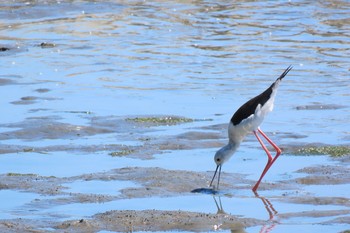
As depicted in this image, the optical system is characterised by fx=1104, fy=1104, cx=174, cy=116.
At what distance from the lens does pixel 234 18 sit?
2338cm

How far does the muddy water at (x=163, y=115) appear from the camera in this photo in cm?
909

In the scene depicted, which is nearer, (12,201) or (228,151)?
(12,201)

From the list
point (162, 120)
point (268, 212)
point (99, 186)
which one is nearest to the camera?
point (268, 212)

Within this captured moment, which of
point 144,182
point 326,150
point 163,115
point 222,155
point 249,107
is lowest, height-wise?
point 163,115

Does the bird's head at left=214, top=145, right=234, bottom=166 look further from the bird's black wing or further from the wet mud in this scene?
the bird's black wing

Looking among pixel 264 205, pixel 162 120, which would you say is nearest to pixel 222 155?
pixel 264 205

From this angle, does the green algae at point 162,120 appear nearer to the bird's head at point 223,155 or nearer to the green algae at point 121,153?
the green algae at point 121,153

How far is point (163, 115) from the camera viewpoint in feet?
43.9

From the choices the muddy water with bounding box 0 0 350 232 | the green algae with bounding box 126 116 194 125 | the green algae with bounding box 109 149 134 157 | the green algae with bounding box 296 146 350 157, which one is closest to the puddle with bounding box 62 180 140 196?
the muddy water with bounding box 0 0 350 232

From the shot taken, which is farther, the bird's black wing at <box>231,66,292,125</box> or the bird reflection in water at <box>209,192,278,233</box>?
the bird's black wing at <box>231,66,292,125</box>

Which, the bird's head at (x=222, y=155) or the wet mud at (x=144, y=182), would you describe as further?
the bird's head at (x=222, y=155)

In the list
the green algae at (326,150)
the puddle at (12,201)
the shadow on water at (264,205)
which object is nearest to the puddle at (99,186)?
the puddle at (12,201)

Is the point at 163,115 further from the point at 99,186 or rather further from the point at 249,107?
the point at 99,186

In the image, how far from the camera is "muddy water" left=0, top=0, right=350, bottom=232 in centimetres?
909
